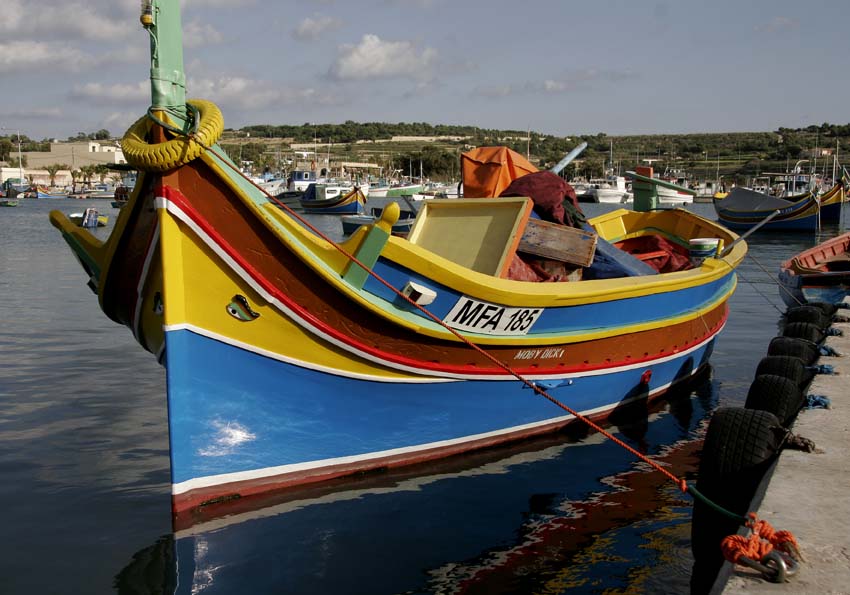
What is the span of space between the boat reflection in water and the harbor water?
2 centimetres

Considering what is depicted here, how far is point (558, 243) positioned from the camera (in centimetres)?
865

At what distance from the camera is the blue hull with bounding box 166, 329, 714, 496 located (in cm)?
622

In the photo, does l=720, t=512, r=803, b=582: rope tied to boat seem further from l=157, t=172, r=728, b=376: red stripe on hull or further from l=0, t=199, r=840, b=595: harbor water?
l=157, t=172, r=728, b=376: red stripe on hull

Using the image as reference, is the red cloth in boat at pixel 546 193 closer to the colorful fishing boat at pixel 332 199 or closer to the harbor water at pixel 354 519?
the harbor water at pixel 354 519

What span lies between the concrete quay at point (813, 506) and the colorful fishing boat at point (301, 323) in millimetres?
2227

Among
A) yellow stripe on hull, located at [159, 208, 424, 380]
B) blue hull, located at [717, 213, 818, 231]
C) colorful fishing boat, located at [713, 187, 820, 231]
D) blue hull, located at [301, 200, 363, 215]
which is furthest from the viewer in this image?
blue hull, located at [301, 200, 363, 215]

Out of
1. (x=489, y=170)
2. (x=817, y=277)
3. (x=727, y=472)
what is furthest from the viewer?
(x=817, y=277)

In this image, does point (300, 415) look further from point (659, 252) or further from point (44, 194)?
point (44, 194)

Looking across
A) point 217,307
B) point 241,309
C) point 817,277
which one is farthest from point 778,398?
point 817,277

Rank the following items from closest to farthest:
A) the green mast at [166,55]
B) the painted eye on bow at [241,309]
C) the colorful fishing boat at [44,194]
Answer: the green mast at [166,55] < the painted eye on bow at [241,309] < the colorful fishing boat at [44,194]

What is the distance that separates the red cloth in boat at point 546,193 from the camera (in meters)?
9.02

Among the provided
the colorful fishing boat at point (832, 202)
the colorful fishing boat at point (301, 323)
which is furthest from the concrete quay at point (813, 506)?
the colorful fishing boat at point (832, 202)

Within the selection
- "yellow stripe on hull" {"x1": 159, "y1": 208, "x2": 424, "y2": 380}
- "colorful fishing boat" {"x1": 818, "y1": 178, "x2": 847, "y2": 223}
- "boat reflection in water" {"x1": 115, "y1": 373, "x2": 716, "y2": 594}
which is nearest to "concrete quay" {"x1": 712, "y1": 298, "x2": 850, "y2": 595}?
"boat reflection in water" {"x1": 115, "y1": 373, "x2": 716, "y2": 594}

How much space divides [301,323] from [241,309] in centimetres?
49
